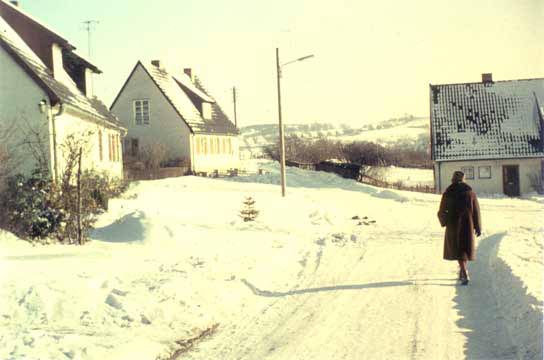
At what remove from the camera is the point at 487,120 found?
43312 millimetres

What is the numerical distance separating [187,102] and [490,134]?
20575 millimetres

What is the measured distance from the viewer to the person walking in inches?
432

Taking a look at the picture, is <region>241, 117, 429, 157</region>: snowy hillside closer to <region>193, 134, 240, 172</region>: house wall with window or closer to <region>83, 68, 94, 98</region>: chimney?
<region>193, 134, 240, 172</region>: house wall with window

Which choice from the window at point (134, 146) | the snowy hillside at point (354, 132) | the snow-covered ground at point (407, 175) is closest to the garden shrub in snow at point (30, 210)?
the window at point (134, 146)

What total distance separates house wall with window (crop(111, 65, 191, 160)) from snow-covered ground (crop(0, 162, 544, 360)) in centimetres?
2545

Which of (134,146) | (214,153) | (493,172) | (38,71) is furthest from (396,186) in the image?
(38,71)

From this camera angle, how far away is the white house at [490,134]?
40750mm

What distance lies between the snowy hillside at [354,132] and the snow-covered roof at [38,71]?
336 ft

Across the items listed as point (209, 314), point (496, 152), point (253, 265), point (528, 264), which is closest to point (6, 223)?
point (253, 265)

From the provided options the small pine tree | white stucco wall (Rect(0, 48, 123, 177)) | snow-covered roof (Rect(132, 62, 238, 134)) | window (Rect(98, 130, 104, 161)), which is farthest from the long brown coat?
snow-covered roof (Rect(132, 62, 238, 134))

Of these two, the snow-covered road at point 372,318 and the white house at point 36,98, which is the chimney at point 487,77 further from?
the snow-covered road at point 372,318

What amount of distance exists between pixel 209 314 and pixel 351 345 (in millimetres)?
2450

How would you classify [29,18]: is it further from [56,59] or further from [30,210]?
[30,210]

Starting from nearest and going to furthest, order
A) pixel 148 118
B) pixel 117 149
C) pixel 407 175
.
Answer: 1. pixel 117 149
2. pixel 148 118
3. pixel 407 175
